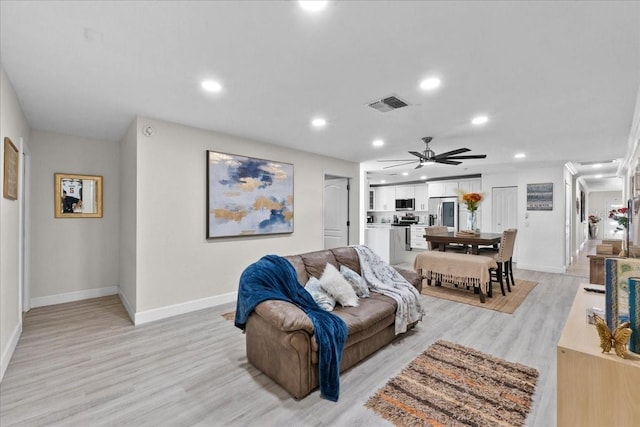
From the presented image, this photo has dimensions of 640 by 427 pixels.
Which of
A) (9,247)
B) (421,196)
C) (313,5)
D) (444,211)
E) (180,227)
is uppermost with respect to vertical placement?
(313,5)

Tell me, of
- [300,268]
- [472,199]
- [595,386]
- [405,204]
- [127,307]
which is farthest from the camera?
[405,204]

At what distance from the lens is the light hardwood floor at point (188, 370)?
1883mm

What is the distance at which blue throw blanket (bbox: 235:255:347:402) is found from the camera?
2025 mm

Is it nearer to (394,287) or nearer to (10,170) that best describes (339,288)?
(394,287)

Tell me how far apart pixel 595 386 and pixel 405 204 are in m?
8.89

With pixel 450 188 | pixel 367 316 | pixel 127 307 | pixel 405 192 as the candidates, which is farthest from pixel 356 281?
pixel 405 192

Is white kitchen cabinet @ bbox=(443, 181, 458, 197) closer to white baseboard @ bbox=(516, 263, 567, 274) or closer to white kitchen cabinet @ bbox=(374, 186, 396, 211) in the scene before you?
white kitchen cabinet @ bbox=(374, 186, 396, 211)

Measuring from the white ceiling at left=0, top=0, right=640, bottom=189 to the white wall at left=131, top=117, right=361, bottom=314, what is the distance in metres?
0.33

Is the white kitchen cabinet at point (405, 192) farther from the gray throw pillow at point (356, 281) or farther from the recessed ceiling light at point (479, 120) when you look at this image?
the gray throw pillow at point (356, 281)

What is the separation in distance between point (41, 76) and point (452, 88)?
355 cm

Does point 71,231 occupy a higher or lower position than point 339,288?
higher

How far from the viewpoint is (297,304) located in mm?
2400

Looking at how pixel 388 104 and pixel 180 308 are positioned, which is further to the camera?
pixel 180 308

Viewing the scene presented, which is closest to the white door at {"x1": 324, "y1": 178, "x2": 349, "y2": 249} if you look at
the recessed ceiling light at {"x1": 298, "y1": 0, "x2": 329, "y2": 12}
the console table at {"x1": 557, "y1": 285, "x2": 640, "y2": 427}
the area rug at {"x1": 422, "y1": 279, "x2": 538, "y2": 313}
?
the area rug at {"x1": 422, "y1": 279, "x2": 538, "y2": 313}
